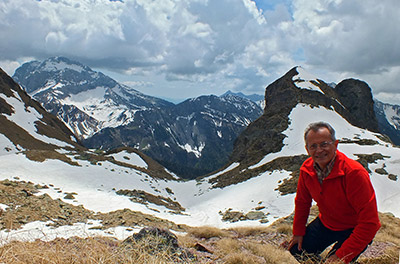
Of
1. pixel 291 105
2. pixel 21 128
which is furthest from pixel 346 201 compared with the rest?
pixel 21 128

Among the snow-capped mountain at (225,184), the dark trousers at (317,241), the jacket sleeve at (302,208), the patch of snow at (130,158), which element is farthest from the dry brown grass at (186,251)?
the patch of snow at (130,158)

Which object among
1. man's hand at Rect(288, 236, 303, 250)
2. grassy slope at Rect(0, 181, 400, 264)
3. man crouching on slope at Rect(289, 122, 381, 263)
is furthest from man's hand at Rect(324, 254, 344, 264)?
grassy slope at Rect(0, 181, 400, 264)

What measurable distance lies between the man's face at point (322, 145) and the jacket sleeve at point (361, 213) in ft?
1.39

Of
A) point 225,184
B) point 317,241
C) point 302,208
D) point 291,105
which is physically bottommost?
point 225,184

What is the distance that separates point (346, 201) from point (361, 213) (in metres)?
0.30

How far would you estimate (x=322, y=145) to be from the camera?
407 cm

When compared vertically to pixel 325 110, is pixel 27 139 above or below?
below

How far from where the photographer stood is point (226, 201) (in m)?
30.6

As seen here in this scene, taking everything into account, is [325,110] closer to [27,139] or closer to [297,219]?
[297,219]

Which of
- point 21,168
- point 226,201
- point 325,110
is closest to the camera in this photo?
point 21,168

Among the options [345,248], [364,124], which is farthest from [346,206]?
[364,124]

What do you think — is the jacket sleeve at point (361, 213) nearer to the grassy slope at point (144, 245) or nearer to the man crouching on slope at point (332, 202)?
the man crouching on slope at point (332, 202)

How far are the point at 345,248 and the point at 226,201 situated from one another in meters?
27.6

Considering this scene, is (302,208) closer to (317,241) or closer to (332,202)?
(317,241)
